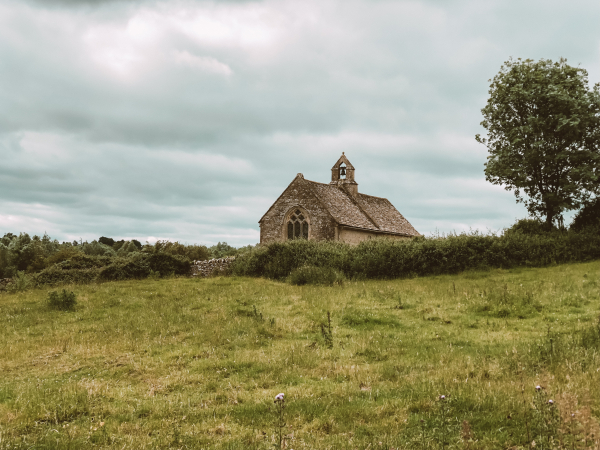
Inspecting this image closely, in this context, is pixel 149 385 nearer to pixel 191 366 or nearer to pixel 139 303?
pixel 191 366

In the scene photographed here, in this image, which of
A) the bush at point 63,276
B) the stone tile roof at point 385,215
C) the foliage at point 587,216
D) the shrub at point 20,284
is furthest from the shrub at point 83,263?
the foliage at point 587,216

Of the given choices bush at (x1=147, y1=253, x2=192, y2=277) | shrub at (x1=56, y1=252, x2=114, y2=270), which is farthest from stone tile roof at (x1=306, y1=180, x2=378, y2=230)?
shrub at (x1=56, y1=252, x2=114, y2=270)

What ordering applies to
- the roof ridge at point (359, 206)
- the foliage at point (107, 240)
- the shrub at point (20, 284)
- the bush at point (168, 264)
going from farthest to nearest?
the foliage at point (107, 240) < the roof ridge at point (359, 206) < the bush at point (168, 264) < the shrub at point (20, 284)

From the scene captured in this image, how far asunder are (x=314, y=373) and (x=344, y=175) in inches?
1754

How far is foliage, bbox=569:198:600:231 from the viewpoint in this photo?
32.8 meters

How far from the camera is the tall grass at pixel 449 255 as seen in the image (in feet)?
93.1

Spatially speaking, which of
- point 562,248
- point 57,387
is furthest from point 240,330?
point 562,248

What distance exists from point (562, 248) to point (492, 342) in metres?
21.6

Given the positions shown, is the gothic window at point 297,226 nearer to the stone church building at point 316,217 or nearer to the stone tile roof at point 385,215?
the stone church building at point 316,217

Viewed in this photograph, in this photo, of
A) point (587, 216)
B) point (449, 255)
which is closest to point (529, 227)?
point (587, 216)

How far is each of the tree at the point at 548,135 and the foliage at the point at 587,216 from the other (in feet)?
1.62

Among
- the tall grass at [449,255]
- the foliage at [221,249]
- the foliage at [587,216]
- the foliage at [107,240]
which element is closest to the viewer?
the tall grass at [449,255]

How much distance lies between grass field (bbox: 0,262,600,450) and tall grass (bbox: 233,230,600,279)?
33.4 feet

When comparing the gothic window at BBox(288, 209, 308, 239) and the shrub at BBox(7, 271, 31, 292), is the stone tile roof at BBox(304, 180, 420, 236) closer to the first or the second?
the gothic window at BBox(288, 209, 308, 239)
